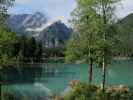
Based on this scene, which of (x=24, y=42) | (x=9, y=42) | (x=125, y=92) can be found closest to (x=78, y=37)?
(x=125, y=92)

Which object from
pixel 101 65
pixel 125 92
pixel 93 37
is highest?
pixel 93 37

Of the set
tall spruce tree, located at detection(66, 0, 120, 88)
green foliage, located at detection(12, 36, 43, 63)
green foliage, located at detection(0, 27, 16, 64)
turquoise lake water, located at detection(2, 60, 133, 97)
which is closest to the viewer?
green foliage, located at detection(0, 27, 16, 64)

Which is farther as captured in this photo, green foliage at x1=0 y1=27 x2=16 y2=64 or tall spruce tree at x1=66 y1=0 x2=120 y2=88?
tall spruce tree at x1=66 y1=0 x2=120 y2=88

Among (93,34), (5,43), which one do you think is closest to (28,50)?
(93,34)

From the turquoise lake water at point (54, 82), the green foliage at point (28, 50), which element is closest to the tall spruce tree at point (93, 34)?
the turquoise lake water at point (54, 82)

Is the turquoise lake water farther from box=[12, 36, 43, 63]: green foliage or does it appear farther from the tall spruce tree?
box=[12, 36, 43, 63]: green foliage

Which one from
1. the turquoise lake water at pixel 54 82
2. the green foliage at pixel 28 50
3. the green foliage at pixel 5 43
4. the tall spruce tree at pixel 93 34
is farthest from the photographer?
the green foliage at pixel 28 50

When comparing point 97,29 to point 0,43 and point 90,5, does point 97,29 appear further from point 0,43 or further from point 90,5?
point 0,43

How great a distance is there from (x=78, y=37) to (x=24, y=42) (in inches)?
5184

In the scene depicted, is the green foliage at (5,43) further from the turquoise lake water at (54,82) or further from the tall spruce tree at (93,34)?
the turquoise lake water at (54,82)

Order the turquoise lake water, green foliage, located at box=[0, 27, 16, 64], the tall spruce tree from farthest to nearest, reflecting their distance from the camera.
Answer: the turquoise lake water
the tall spruce tree
green foliage, located at box=[0, 27, 16, 64]

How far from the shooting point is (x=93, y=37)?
47.9m

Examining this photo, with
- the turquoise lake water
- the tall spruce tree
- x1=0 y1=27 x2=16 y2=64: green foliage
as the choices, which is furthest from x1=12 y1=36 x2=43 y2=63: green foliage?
x1=0 y1=27 x2=16 y2=64: green foliage

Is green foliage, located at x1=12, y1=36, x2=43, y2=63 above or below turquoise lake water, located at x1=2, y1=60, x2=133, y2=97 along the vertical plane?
above
